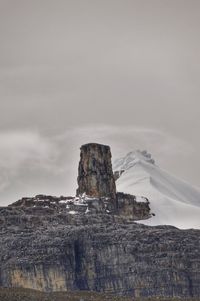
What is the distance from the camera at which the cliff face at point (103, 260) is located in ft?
618

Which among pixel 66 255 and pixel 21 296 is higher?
pixel 66 255

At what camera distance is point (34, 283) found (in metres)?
187

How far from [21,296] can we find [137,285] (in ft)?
141

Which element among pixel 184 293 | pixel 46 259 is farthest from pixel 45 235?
pixel 184 293

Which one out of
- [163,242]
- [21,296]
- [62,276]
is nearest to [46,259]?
[62,276]

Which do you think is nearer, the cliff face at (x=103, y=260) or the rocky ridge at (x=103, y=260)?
the rocky ridge at (x=103, y=260)

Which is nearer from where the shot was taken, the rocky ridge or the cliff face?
the rocky ridge

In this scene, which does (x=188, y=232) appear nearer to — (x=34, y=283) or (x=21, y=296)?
(x=34, y=283)

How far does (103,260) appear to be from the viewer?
631ft

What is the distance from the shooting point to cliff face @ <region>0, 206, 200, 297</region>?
188 metres

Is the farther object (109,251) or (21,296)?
(109,251)

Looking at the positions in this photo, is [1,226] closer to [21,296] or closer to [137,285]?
[137,285]

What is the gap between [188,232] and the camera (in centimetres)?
19650

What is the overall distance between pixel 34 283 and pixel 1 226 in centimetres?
1285
